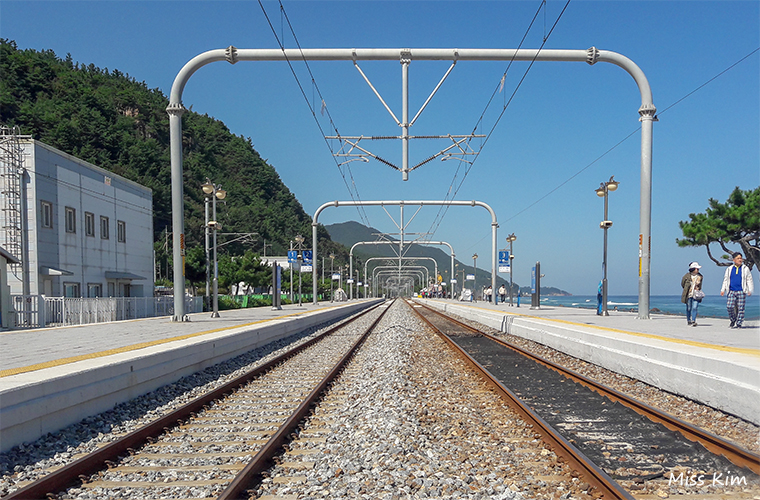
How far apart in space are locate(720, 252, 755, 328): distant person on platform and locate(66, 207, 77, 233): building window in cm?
2712

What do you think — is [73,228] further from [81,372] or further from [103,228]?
[81,372]

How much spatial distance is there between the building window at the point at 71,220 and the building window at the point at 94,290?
3.15 metres

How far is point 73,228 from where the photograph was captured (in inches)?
1105

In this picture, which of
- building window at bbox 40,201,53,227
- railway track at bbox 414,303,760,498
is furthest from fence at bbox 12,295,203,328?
railway track at bbox 414,303,760,498

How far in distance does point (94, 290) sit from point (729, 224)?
35204 millimetres

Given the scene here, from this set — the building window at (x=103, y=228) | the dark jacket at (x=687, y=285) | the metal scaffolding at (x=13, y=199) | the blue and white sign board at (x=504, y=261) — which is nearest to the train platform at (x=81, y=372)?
the dark jacket at (x=687, y=285)

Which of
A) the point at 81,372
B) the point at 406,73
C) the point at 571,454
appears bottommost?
the point at 571,454

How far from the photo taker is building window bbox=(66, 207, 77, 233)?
27719 millimetres

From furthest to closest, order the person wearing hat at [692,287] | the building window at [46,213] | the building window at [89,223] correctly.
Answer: the building window at [89,223] → the building window at [46,213] → the person wearing hat at [692,287]

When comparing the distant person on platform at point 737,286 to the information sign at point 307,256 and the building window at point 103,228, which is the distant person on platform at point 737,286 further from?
the information sign at point 307,256

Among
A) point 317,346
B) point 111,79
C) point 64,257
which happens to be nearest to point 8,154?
point 64,257

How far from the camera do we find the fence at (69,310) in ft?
67.3

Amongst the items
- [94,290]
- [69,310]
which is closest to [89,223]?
[94,290]

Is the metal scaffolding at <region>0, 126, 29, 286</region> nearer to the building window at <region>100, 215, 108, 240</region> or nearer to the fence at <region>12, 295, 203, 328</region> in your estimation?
the fence at <region>12, 295, 203, 328</region>
